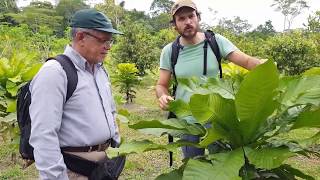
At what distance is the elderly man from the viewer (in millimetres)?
1967

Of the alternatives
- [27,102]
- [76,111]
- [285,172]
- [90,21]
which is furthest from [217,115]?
[27,102]

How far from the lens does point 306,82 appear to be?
1.83m

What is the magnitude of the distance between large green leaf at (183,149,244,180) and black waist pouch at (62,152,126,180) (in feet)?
2.27

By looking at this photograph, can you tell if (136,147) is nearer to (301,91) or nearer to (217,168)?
(217,168)

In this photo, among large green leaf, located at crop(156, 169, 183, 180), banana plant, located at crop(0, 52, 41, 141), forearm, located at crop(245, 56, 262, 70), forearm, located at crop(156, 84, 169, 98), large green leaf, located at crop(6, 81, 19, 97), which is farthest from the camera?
large green leaf, located at crop(6, 81, 19, 97)

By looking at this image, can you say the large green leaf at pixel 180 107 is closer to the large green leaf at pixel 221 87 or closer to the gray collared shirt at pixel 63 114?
the large green leaf at pixel 221 87

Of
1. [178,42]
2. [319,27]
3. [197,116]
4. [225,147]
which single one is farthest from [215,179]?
[319,27]

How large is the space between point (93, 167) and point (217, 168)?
80 cm

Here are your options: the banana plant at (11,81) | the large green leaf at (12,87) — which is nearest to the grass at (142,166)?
the banana plant at (11,81)

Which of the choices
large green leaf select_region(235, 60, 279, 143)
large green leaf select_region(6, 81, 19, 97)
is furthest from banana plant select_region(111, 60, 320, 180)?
large green leaf select_region(6, 81, 19, 97)

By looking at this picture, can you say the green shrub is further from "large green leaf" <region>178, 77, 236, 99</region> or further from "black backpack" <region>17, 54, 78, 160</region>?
"large green leaf" <region>178, 77, 236, 99</region>

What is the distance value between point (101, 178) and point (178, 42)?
105cm

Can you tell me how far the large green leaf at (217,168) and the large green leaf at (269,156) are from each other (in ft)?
0.18

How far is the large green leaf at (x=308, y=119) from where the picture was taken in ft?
5.57
